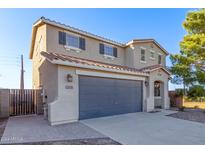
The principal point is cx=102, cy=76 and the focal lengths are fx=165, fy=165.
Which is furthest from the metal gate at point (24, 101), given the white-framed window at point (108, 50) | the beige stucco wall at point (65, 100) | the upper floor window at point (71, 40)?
the white-framed window at point (108, 50)

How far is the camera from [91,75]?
33.4 feet

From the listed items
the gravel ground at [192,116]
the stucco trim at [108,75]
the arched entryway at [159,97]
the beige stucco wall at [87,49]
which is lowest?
the gravel ground at [192,116]

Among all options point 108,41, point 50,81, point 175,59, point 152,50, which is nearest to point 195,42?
point 175,59

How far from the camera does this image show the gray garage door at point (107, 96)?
9844 millimetres

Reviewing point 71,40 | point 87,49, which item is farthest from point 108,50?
point 71,40

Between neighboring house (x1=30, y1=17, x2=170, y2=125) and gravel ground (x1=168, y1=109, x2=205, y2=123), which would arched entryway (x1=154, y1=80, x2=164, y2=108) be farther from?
gravel ground (x1=168, y1=109, x2=205, y2=123)

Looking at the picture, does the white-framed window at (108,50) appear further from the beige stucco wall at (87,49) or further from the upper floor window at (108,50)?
the beige stucco wall at (87,49)

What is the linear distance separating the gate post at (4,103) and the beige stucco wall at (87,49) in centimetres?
411

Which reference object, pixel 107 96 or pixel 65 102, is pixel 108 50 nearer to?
pixel 107 96

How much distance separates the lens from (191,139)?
636cm

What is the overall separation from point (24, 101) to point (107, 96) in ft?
19.8

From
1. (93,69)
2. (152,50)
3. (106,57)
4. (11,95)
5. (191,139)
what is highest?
(152,50)
